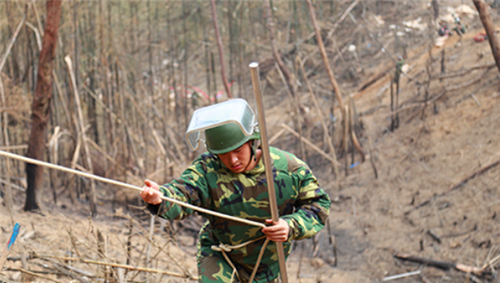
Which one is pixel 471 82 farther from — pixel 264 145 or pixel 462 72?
pixel 264 145

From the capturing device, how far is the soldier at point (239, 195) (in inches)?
83.8

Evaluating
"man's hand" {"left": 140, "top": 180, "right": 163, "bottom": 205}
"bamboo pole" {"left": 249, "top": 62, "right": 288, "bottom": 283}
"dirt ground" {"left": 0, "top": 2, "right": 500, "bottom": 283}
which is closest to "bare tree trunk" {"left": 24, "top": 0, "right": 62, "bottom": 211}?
"dirt ground" {"left": 0, "top": 2, "right": 500, "bottom": 283}

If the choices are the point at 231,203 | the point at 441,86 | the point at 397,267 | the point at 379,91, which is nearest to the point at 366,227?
the point at 397,267

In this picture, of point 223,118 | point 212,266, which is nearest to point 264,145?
point 223,118

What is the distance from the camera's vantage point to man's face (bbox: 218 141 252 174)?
219 cm

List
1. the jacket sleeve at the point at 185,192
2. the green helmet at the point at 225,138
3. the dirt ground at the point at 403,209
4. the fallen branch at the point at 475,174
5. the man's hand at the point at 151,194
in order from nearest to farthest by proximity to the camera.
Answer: the man's hand at the point at 151,194, the jacket sleeve at the point at 185,192, the green helmet at the point at 225,138, the dirt ground at the point at 403,209, the fallen branch at the point at 475,174

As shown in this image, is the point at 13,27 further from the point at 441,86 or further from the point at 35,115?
the point at 441,86

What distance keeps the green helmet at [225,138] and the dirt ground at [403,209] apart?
1.35 meters

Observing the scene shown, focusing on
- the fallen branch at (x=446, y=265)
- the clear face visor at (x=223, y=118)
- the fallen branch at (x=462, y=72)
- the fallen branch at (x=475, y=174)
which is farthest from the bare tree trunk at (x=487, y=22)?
the clear face visor at (x=223, y=118)

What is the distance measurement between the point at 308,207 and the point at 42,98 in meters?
3.31

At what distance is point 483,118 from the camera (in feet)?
19.0

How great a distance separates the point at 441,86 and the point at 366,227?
2.48 m

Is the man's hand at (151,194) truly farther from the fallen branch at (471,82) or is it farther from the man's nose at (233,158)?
the fallen branch at (471,82)

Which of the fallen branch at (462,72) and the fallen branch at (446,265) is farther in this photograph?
the fallen branch at (462,72)
